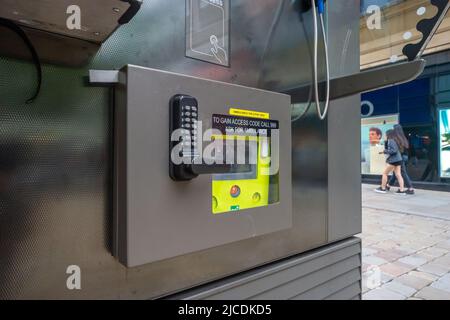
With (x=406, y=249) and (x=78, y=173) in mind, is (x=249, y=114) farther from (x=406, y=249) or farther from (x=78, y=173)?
(x=406, y=249)

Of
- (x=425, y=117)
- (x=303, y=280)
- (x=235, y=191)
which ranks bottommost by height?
(x=303, y=280)

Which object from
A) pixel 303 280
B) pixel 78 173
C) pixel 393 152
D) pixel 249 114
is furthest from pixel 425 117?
pixel 78 173

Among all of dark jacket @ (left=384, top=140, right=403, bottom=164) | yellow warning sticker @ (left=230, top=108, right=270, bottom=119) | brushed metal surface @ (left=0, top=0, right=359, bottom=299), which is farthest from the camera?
dark jacket @ (left=384, top=140, right=403, bottom=164)

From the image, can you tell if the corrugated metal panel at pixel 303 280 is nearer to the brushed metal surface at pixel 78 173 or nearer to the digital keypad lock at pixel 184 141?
the brushed metal surface at pixel 78 173

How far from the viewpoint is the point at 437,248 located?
3.92 m

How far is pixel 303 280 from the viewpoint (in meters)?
1.55

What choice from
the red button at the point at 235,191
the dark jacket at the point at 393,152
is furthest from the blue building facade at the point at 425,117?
the red button at the point at 235,191

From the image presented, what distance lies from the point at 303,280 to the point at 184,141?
993 millimetres

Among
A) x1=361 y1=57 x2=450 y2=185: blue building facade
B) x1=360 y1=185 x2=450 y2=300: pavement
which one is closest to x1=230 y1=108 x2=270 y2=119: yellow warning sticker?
x1=360 y1=185 x2=450 y2=300: pavement

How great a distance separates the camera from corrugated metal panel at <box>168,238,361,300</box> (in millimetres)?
1281

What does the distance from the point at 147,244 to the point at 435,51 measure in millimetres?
8639

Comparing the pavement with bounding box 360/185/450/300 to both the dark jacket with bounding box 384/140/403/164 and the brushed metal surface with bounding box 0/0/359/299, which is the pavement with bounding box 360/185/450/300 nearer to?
the dark jacket with bounding box 384/140/403/164

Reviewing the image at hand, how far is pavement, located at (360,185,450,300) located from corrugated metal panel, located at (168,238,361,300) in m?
1.20

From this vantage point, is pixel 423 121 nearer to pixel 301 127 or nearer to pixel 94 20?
pixel 301 127
